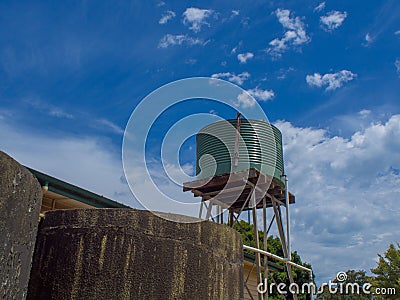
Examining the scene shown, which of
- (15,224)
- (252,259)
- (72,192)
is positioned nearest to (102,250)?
(15,224)

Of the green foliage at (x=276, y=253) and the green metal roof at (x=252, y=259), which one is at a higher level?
the green foliage at (x=276, y=253)

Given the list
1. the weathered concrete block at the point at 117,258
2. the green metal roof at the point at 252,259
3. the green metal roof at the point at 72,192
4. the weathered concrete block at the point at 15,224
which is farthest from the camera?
the green metal roof at the point at 252,259

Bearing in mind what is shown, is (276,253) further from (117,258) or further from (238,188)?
(117,258)

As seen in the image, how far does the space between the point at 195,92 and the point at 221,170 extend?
739 centimetres

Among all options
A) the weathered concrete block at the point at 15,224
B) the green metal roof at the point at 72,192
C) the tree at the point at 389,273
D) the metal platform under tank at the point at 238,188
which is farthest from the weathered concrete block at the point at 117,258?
the tree at the point at 389,273

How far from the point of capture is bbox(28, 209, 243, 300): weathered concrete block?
14.3 feet

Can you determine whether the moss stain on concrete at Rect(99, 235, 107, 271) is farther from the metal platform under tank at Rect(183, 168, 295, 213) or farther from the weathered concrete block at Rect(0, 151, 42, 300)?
the metal platform under tank at Rect(183, 168, 295, 213)

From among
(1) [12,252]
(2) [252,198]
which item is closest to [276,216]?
(2) [252,198]

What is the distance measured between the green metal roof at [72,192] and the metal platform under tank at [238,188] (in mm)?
4974

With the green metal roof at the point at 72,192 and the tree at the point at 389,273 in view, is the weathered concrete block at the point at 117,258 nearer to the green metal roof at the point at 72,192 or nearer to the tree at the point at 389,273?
the green metal roof at the point at 72,192

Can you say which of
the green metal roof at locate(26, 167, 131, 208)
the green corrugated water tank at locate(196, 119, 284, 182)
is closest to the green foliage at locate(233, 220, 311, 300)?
the green corrugated water tank at locate(196, 119, 284, 182)

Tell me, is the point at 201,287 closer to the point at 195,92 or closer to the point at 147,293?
the point at 147,293

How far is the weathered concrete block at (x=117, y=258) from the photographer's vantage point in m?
4.36

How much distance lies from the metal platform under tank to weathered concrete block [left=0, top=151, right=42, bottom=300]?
10.0 meters
